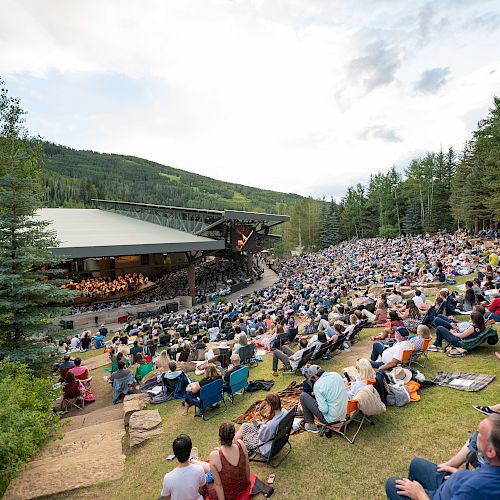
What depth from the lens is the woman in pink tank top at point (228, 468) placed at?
3.33m

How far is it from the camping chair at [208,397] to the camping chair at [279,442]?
74.7 inches

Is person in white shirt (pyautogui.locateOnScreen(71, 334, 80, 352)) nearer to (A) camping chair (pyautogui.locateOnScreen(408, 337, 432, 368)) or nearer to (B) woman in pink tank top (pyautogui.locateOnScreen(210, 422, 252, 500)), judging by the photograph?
(B) woman in pink tank top (pyautogui.locateOnScreen(210, 422, 252, 500))

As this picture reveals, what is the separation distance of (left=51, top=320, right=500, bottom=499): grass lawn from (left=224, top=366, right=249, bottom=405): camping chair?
0.80m

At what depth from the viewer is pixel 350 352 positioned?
8500 millimetres

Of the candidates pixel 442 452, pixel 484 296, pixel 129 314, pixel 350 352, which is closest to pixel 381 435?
pixel 442 452

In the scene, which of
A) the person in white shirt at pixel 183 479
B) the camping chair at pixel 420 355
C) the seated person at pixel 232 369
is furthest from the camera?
the seated person at pixel 232 369

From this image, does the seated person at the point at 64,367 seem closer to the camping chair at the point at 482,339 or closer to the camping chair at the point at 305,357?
the camping chair at the point at 305,357

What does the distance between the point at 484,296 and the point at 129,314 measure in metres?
22.0

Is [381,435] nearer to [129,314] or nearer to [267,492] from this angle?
[267,492]

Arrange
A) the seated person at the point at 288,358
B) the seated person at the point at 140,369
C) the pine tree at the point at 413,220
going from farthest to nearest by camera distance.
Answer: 1. the pine tree at the point at 413,220
2. the seated person at the point at 140,369
3. the seated person at the point at 288,358

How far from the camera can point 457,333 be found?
729 cm

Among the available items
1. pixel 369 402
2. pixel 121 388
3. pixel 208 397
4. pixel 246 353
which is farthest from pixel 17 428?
pixel 246 353

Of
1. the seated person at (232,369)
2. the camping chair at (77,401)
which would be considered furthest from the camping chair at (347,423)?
the camping chair at (77,401)

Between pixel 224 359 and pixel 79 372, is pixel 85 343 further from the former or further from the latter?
pixel 224 359
